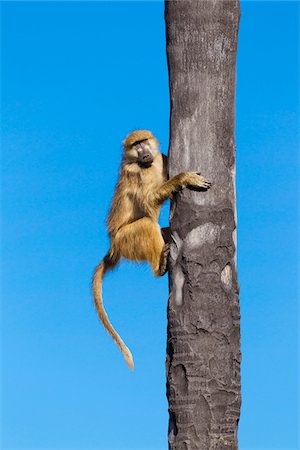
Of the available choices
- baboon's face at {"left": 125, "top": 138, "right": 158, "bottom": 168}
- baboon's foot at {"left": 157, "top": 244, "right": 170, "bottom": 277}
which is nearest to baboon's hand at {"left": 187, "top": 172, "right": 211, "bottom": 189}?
baboon's foot at {"left": 157, "top": 244, "right": 170, "bottom": 277}

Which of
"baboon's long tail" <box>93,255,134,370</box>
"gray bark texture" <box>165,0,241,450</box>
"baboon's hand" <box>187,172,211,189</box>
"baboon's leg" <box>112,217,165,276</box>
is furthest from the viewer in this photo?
"baboon's long tail" <box>93,255,134,370</box>

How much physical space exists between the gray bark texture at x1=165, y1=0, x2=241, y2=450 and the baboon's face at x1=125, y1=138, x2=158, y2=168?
2.56 m

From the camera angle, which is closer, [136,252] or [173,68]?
[173,68]

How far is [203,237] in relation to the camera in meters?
8.46

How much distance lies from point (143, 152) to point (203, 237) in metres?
3.27

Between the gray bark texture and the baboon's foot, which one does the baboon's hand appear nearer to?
the gray bark texture

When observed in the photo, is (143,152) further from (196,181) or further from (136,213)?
(196,181)

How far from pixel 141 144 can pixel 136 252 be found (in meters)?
1.57

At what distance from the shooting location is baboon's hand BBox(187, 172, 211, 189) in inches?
332

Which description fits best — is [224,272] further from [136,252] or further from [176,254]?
[136,252]

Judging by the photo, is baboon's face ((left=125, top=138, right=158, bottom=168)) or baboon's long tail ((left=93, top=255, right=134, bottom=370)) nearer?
baboon's face ((left=125, top=138, right=158, bottom=168))

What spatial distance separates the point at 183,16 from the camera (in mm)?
8641

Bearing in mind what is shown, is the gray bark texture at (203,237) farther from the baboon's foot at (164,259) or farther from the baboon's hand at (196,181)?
the baboon's foot at (164,259)

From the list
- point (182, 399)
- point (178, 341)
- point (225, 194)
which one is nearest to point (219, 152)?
point (225, 194)
